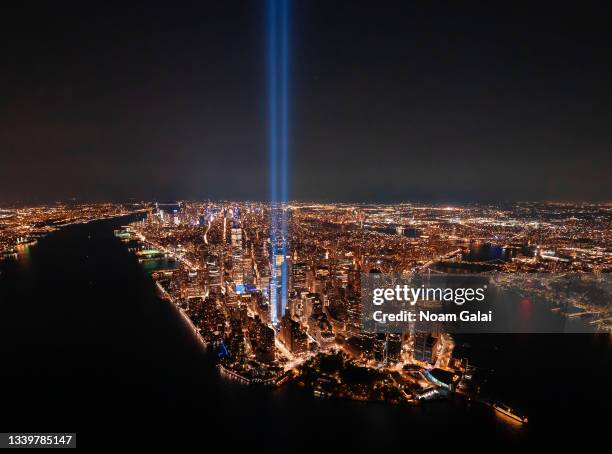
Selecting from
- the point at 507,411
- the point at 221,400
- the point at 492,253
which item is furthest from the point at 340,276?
the point at 507,411

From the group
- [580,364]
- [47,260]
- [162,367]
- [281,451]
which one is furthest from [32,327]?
[580,364]

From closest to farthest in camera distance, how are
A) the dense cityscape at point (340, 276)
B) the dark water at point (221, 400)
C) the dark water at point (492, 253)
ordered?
the dark water at point (221, 400)
the dense cityscape at point (340, 276)
the dark water at point (492, 253)

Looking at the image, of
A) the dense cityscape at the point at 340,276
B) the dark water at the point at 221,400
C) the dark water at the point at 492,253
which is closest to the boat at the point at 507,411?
the dense cityscape at the point at 340,276

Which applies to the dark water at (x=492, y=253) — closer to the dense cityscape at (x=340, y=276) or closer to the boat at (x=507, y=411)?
the dense cityscape at (x=340, y=276)

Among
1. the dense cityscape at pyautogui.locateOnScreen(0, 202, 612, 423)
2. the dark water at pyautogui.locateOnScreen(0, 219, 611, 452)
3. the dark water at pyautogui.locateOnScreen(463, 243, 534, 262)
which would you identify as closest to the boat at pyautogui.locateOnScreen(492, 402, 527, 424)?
the dense cityscape at pyautogui.locateOnScreen(0, 202, 612, 423)

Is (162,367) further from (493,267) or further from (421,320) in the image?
(493,267)

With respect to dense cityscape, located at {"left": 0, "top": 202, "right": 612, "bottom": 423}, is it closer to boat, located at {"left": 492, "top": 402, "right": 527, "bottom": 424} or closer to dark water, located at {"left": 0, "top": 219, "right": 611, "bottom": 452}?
boat, located at {"left": 492, "top": 402, "right": 527, "bottom": 424}
